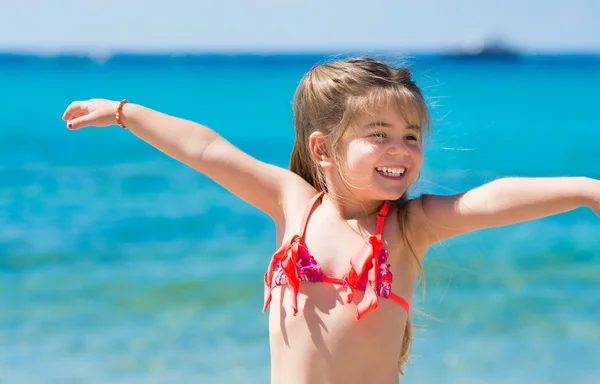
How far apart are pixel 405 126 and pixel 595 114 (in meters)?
18.0

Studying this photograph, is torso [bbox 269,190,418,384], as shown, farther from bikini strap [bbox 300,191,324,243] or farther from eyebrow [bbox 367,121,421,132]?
eyebrow [bbox 367,121,421,132]

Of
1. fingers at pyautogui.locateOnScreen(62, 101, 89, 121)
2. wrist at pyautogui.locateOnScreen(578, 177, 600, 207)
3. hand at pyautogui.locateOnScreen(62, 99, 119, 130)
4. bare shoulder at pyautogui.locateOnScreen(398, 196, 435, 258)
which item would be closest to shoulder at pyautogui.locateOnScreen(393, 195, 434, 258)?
bare shoulder at pyautogui.locateOnScreen(398, 196, 435, 258)

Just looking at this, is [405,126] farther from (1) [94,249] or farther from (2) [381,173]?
(1) [94,249]

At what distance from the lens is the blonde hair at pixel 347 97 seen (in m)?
2.27

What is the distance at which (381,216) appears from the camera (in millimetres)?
2334

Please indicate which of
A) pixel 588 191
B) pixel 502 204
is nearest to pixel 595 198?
pixel 588 191

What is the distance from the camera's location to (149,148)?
1277 centimetres

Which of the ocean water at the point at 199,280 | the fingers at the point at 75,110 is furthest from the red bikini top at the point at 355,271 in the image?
the fingers at the point at 75,110

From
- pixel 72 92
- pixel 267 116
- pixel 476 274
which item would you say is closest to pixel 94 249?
pixel 476 274

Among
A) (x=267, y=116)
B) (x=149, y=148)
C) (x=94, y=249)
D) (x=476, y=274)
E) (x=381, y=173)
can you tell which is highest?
(x=267, y=116)

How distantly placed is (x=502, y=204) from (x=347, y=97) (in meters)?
0.49

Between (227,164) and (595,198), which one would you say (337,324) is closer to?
(227,164)

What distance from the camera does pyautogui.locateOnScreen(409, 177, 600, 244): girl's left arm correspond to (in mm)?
2010

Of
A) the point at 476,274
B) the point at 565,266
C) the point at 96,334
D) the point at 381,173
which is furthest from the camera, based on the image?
the point at 565,266
